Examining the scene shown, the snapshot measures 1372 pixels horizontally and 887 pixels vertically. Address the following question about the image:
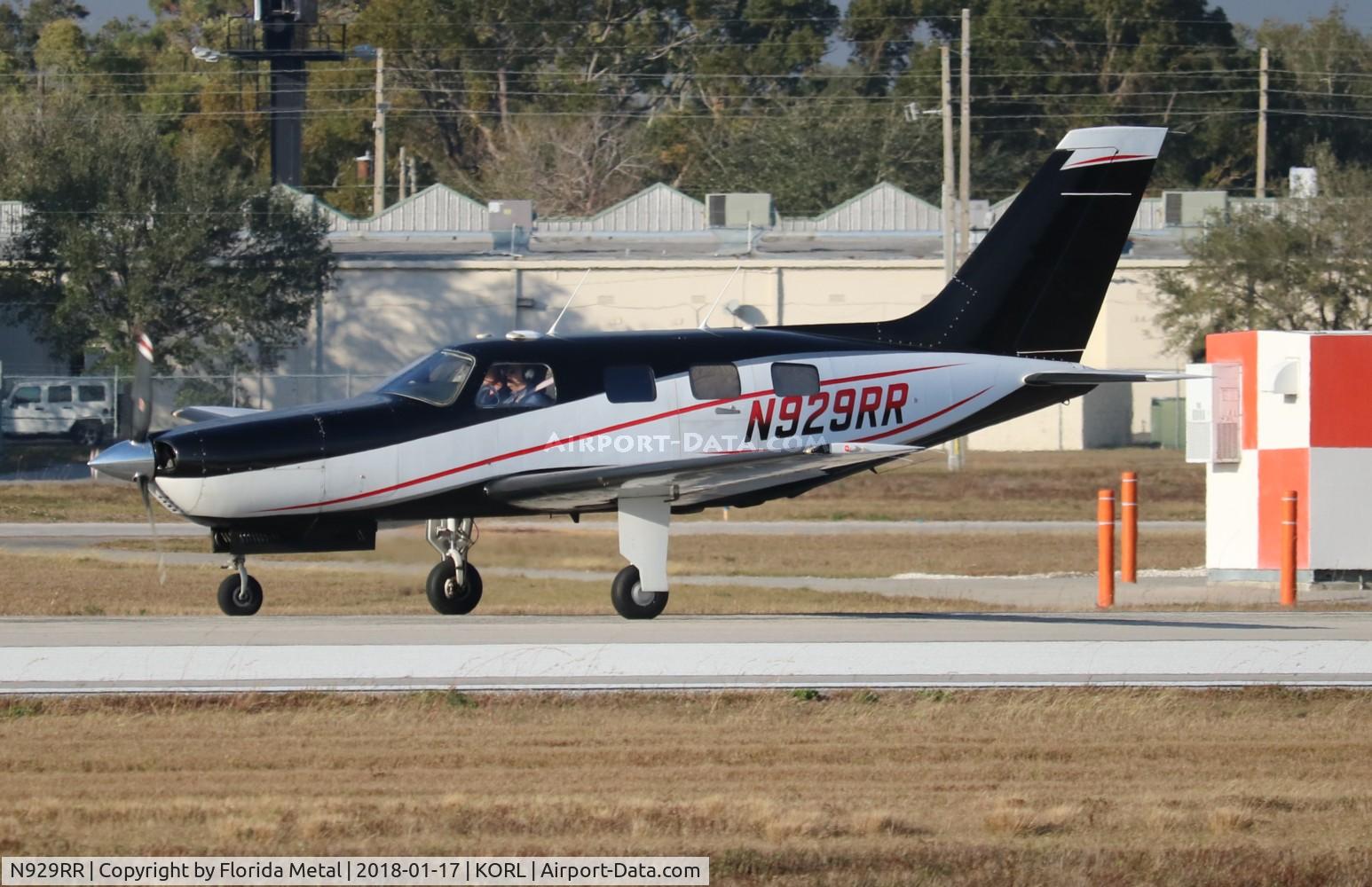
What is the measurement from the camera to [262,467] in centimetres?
1596

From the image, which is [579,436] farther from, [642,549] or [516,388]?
[642,549]

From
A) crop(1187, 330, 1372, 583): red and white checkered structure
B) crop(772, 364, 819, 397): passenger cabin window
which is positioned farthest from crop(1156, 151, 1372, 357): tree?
crop(772, 364, 819, 397): passenger cabin window

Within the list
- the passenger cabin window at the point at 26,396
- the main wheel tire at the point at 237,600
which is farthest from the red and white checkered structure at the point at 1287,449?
the passenger cabin window at the point at 26,396

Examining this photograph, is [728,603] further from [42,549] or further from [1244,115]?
[1244,115]

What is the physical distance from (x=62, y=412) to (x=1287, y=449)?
124ft

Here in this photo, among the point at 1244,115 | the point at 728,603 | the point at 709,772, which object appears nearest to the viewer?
the point at 709,772

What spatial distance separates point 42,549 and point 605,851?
72.8 feet

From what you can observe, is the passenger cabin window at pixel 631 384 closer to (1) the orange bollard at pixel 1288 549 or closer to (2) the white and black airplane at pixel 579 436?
(2) the white and black airplane at pixel 579 436

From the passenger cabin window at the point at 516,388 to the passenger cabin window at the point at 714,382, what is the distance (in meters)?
1.33

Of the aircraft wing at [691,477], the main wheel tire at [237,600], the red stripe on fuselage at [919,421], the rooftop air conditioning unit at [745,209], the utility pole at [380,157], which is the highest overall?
the utility pole at [380,157]

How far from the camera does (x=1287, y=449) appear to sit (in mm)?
22281

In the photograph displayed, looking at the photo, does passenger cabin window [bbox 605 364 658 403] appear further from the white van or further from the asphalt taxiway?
the white van

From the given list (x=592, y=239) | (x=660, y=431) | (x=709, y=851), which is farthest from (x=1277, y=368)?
(x=592, y=239)

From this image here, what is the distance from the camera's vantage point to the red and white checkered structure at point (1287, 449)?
71.7 ft
